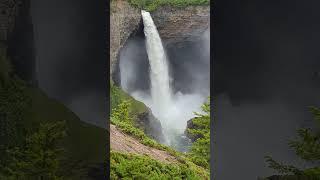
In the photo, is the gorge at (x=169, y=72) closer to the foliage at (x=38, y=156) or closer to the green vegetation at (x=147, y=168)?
the green vegetation at (x=147, y=168)

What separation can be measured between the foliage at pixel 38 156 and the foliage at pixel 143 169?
231 inches

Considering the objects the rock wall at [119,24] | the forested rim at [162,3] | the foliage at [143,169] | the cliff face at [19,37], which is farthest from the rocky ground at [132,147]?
the forested rim at [162,3]

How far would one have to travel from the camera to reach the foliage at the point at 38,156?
23.0 ft

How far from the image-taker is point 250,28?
7.45 m

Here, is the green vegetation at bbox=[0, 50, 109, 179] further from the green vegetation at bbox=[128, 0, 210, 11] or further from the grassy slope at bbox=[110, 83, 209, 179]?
the green vegetation at bbox=[128, 0, 210, 11]

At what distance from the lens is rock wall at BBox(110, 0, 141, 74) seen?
2509 centimetres

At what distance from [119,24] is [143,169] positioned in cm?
1233

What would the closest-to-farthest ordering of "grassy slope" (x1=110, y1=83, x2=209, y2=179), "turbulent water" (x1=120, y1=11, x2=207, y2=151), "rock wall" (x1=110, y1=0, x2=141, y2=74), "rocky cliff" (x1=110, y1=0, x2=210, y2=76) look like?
"grassy slope" (x1=110, y1=83, x2=209, y2=179)
"rock wall" (x1=110, y1=0, x2=141, y2=74)
"rocky cliff" (x1=110, y1=0, x2=210, y2=76)
"turbulent water" (x1=120, y1=11, x2=207, y2=151)

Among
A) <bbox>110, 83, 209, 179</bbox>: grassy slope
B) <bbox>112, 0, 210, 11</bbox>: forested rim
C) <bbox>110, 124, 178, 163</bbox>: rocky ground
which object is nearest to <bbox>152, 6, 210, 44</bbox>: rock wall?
<bbox>112, 0, 210, 11</bbox>: forested rim

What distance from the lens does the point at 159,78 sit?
29656mm

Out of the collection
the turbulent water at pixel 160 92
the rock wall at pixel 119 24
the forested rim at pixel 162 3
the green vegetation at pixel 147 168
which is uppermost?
the forested rim at pixel 162 3

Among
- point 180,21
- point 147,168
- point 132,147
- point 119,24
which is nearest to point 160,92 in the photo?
point 180,21

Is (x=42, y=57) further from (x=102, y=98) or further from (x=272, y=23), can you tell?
(x=272, y=23)

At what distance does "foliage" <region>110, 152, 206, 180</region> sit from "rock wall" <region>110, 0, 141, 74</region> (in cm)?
1078
